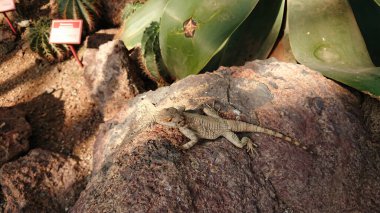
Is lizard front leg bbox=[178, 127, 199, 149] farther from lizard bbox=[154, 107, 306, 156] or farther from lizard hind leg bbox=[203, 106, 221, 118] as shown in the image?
lizard hind leg bbox=[203, 106, 221, 118]

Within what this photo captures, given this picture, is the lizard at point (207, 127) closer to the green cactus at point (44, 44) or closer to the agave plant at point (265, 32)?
the agave plant at point (265, 32)

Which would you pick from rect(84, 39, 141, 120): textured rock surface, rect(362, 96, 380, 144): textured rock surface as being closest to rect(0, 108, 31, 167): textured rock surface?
rect(84, 39, 141, 120): textured rock surface

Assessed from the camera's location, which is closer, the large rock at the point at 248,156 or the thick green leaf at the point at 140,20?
the large rock at the point at 248,156

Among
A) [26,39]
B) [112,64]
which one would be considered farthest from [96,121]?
[26,39]

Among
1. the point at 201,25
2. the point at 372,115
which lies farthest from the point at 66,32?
the point at 372,115

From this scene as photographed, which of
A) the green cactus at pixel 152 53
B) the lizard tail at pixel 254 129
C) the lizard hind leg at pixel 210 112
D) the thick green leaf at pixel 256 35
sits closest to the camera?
the lizard tail at pixel 254 129

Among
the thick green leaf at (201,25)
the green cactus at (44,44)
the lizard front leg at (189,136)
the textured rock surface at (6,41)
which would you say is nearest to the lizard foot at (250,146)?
the lizard front leg at (189,136)
